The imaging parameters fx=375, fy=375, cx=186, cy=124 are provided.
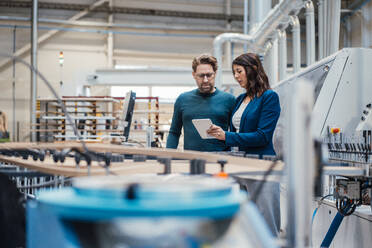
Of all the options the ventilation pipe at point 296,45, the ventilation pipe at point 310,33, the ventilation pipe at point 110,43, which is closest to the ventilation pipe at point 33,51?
the ventilation pipe at point 110,43

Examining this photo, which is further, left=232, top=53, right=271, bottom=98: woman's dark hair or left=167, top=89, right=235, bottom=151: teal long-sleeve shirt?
left=167, top=89, right=235, bottom=151: teal long-sleeve shirt

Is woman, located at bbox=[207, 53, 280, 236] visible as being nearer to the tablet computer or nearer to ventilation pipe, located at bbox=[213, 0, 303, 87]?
the tablet computer

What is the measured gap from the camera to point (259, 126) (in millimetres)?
1602

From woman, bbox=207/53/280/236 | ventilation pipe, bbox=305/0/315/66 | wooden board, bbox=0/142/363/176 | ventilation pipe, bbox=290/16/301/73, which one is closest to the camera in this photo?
wooden board, bbox=0/142/363/176

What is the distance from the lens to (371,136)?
1.55 metres

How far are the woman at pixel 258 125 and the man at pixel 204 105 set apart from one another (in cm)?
19

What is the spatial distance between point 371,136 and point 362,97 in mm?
760

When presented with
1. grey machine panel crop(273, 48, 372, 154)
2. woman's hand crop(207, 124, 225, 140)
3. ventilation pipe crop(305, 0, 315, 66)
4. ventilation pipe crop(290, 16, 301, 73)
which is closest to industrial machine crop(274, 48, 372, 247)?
grey machine panel crop(273, 48, 372, 154)

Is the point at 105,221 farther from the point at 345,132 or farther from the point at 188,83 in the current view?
the point at 188,83

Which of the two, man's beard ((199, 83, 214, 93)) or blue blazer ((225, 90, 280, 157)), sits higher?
man's beard ((199, 83, 214, 93))

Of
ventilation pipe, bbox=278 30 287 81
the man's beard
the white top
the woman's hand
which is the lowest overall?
the woman's hand

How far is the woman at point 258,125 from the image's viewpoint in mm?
1572

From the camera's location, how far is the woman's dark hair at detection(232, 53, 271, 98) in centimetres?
167

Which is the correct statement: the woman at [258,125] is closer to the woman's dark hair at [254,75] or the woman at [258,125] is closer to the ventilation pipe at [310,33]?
the woman's dark hair at [254,75]
